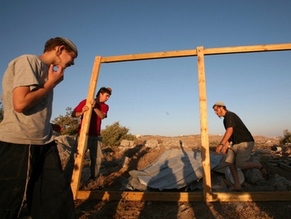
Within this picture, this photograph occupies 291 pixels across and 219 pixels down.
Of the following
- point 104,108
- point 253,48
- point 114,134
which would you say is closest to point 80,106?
point 104,108

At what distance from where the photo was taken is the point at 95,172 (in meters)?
5.30

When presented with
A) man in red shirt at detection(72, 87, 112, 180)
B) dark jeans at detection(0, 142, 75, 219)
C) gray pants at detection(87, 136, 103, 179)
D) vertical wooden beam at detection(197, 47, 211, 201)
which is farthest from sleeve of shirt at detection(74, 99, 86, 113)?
dark jeans at detection(0, 142, 75, 219)

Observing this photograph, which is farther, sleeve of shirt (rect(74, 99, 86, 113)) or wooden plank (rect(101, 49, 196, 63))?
sleeve of shirt (rect(74, 99, 86, 113))

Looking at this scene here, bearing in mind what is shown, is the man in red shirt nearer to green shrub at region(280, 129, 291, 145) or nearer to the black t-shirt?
the black t-shirt

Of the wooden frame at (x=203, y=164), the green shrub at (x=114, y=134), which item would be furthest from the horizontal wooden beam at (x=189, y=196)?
the green shrub at (x=114, y=134)

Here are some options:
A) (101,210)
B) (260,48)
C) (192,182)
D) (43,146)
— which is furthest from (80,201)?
(260,48)

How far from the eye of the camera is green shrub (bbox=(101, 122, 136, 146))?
14.5 meters

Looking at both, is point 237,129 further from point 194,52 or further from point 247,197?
point 194,52

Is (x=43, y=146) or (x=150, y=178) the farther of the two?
(x=150, y=178)

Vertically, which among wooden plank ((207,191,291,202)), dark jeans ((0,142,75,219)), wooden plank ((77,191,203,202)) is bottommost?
wooden plank ((77,191,203,202))

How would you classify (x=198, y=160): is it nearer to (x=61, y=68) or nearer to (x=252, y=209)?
(x=252, y=209)

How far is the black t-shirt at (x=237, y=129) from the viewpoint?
534 cm

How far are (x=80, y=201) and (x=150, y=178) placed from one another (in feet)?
5.41

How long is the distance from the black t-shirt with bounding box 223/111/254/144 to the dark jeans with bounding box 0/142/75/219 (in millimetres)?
4154
